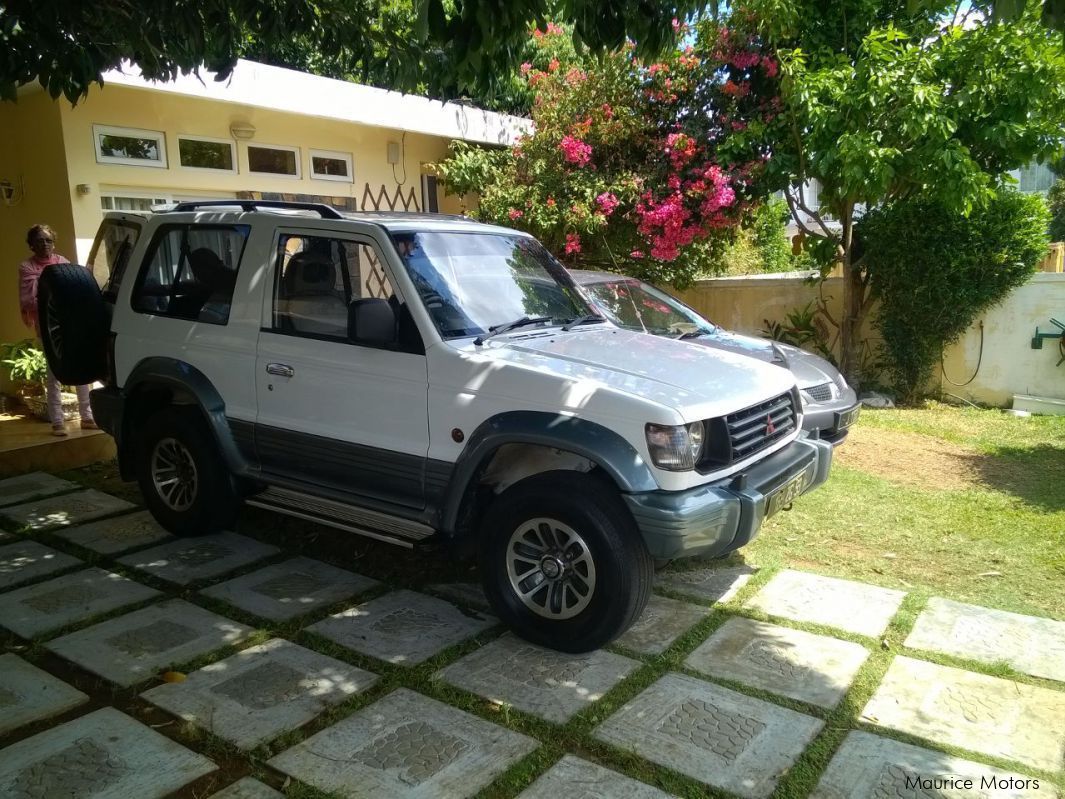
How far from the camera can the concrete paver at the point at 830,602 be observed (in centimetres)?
420

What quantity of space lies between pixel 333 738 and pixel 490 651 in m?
0.94

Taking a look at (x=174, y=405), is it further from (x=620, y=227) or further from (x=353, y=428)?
(x=620, y=227)

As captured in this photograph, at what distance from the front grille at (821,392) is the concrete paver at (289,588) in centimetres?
384

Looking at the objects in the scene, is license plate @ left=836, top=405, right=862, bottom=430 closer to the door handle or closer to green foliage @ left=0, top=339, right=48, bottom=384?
the door handle

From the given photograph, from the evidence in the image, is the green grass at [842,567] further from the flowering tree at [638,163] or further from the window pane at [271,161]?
the window pane at [271,161]

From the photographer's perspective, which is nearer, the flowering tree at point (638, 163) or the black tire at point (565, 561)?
the black tire at point (565, 561)

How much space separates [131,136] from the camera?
28.2ft

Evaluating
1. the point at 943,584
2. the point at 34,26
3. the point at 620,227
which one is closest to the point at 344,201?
the point at 620,227

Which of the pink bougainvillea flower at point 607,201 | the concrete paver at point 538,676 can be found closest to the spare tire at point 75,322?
the concrete paver at point 538,676

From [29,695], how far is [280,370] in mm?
1962

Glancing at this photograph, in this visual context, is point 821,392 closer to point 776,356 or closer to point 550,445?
point 776,356

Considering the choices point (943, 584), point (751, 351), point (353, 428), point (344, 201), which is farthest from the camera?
point (344, 201)

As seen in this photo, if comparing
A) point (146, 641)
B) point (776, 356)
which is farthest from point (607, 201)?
point (146, 641)

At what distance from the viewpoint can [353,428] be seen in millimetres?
4367
